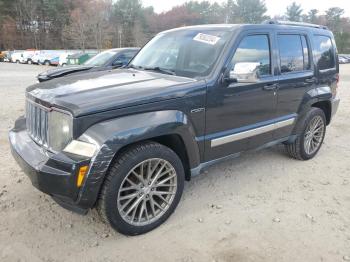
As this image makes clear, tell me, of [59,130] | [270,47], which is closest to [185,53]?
[270,47]

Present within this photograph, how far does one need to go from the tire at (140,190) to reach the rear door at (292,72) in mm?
1833

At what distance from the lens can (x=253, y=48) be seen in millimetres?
3949

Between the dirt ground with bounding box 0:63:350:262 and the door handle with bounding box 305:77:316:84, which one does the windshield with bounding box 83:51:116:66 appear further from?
the door handle with bounding box 305:77:316:84

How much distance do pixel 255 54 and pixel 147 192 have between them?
2066mm

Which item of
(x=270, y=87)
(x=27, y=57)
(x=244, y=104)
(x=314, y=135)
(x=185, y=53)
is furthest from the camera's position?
(x=27, y=57)

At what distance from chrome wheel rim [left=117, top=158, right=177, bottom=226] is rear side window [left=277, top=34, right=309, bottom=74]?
214 cm

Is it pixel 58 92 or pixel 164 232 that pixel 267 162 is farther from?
pixel 58 92

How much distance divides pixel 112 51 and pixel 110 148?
786 centimetres

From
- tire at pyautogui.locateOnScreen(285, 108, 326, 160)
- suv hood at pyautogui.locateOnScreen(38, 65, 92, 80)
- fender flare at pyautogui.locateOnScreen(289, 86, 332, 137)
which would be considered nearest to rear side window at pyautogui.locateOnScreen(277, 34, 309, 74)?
fender flare at pyautogui.locateOnScreen(289, 86, 332, 137)

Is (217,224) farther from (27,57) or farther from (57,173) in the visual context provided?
(27,57)

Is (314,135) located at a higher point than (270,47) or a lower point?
lower

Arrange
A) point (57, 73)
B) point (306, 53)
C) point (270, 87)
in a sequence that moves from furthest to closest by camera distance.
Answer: point (57, 73) → point (306, 53) → point (270, 87)

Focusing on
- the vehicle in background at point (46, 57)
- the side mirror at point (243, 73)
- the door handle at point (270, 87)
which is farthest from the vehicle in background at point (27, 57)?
the side mirror at point (243, 73)

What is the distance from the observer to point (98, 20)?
Answer: 179 feet
